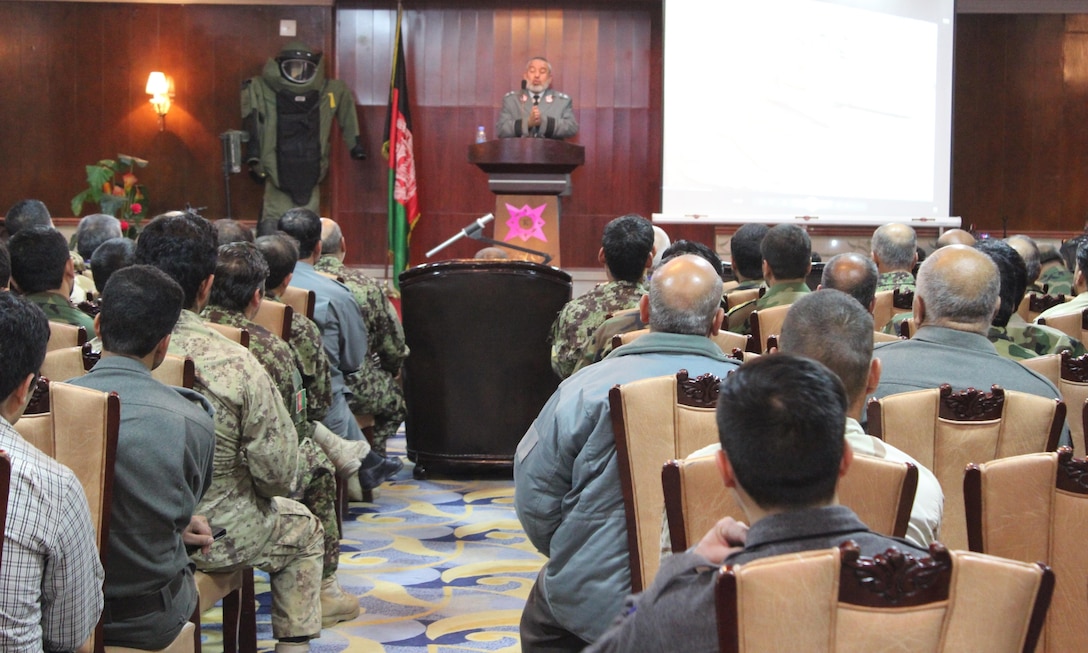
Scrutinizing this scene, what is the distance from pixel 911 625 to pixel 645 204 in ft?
30.8

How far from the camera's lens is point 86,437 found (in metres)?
2.17

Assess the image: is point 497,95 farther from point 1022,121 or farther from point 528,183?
point 1022,121

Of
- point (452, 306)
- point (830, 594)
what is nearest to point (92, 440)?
point (830, 594)

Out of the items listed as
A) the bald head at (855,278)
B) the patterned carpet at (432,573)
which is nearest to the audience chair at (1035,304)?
the bald head at (855,278)

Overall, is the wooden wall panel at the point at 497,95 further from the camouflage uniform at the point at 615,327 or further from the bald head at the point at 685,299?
the bald head at the point at 685,299

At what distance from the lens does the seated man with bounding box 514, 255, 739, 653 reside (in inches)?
90.7

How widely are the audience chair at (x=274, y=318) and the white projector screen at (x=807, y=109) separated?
5828 mm

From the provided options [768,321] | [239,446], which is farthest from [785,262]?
[239,446]

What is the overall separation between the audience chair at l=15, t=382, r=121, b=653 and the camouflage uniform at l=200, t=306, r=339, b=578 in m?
0.90

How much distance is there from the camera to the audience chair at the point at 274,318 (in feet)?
12.1

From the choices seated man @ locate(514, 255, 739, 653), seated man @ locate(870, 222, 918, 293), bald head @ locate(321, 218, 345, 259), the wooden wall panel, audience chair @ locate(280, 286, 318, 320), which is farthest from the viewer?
the wooden wall panel

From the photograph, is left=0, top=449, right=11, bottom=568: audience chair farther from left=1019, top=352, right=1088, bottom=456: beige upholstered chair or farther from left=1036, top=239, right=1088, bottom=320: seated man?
left=1036, top=239, right=1088, bottom=320: seated man

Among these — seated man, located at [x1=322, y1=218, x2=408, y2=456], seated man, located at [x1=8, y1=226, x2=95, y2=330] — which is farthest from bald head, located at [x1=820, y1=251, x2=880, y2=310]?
seated man, located at [x1=8, y1=226, x2=95, y2=330]

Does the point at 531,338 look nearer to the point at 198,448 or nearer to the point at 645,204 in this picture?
the point at 198,448
